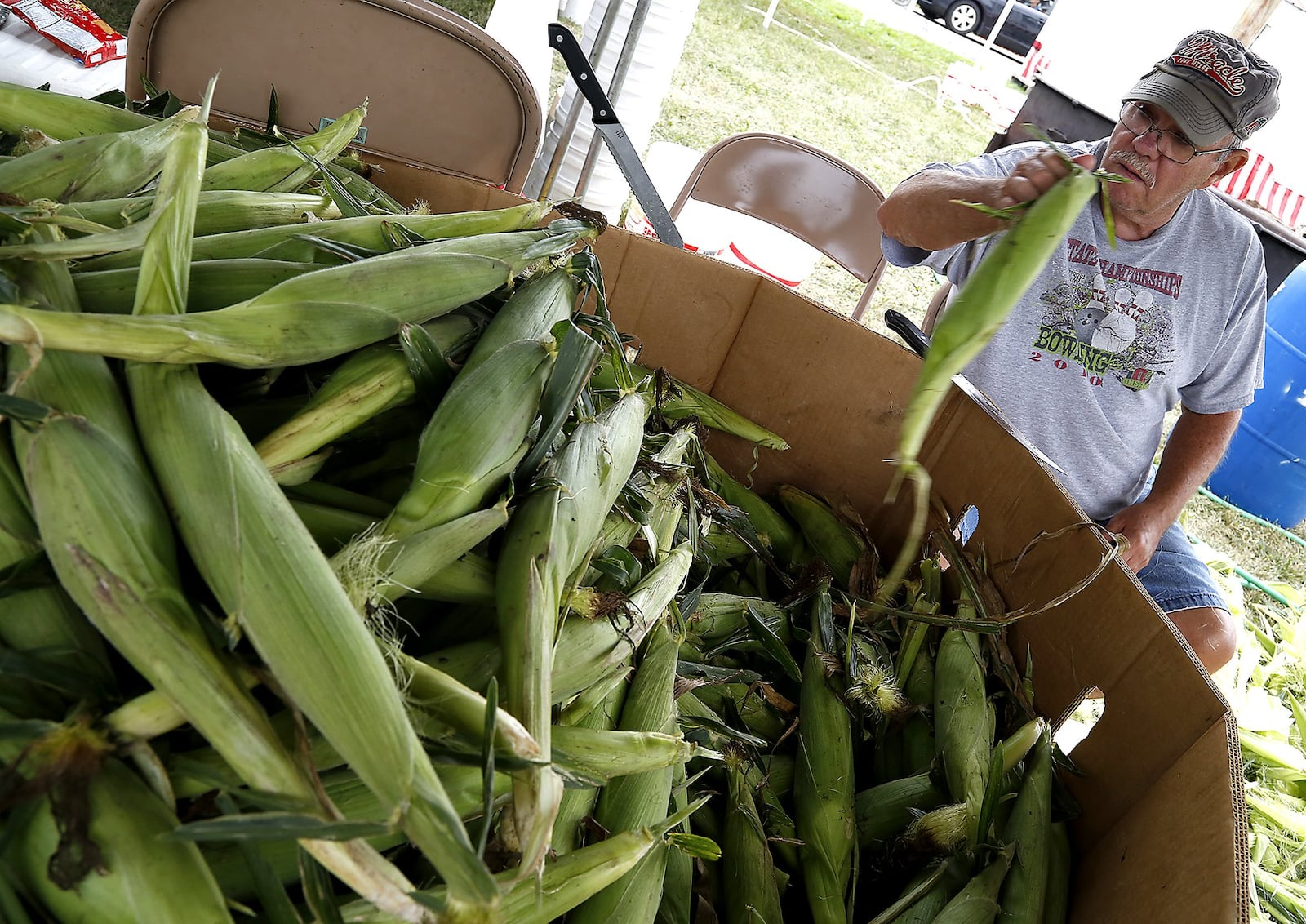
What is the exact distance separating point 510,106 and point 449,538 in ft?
3.66

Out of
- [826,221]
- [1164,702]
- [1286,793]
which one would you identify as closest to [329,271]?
[1164,702]

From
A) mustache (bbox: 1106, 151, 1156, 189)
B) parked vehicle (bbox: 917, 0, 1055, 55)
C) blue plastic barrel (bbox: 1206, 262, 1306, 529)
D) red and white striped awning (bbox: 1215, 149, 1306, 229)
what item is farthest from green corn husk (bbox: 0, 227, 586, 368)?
parked vehicle (bbox: 917, 0, 1055, 55)

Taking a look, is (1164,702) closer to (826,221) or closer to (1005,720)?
(1005,720)

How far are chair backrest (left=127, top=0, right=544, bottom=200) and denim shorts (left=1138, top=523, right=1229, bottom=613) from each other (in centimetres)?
145

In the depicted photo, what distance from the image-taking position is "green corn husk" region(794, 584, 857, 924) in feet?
2.54

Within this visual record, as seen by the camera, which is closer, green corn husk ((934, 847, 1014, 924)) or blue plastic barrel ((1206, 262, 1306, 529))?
green corn husk ((934, 847, 1014, 924))

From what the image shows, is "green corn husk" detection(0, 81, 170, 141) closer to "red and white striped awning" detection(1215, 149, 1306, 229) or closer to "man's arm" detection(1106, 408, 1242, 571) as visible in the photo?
"man's arm" detection(1106, 408, 1242, 571)

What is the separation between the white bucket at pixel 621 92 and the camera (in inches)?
81.2

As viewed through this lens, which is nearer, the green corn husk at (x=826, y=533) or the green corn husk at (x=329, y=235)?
the green corn husk at (x=329, y=235)

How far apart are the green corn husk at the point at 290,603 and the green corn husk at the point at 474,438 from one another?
0.29 ft

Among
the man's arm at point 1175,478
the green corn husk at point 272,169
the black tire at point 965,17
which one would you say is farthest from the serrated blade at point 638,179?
the black tire at point 965,17

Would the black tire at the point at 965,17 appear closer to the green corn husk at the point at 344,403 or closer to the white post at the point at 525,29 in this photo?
the white post at the point at 525,29

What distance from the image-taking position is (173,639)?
404 millimetres

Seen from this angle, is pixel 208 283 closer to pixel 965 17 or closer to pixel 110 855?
pixel 110 855
